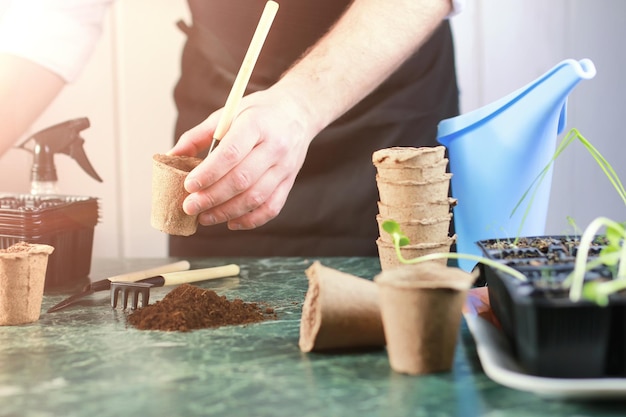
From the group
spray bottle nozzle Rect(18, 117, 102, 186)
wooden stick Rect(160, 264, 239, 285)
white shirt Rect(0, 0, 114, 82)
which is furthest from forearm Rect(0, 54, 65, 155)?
wooden stick Rect(160, 264, 239, 285)

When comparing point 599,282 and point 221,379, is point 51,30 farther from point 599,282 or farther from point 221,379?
point 599,282

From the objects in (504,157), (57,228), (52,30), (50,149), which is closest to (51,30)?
(52,30)

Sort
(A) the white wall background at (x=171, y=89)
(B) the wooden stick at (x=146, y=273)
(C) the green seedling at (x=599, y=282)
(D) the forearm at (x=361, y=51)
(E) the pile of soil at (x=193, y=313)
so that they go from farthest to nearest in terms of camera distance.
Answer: (A) the white wall background at (x=171, y=89)
(D) the forearm at (x=361, y=51)
(B) the wooden stick at (x=146, y=273)
(E) the pile of soil at (x=193, y=313)
(C) the green seedling at (x=599, y=282)

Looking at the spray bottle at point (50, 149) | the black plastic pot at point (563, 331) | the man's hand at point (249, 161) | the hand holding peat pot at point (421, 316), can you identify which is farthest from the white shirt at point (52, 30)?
the black plastic pot at point (563, 331)

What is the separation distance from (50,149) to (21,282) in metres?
0.62

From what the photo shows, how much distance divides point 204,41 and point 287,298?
946mm

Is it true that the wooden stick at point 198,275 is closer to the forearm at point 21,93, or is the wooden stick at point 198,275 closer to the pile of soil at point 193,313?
the pile of soil at point 193,313

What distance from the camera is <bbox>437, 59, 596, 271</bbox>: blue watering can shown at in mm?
1389

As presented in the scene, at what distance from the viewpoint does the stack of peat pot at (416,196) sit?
4.35 ft

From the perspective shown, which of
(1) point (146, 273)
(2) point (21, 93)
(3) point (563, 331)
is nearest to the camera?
(3) point (563, 331)

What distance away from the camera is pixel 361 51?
69.0 inches

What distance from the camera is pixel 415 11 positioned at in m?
1.77

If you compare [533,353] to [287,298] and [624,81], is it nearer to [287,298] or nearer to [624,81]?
[287,298]

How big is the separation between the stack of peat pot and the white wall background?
905 millimetres
